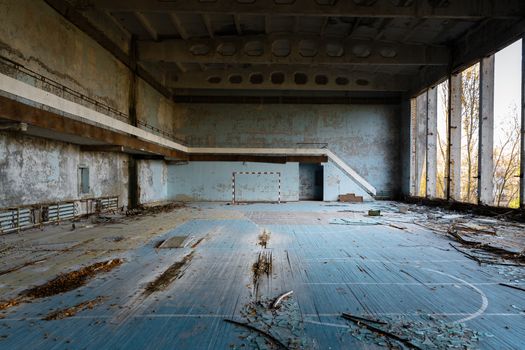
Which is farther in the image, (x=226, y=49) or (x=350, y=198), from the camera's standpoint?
(x=350, y=198)

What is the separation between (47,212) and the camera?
902 cm

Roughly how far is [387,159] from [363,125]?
2.64 m

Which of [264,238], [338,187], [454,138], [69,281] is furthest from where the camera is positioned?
[338,187]

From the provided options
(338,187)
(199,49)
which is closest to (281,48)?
(199,49)

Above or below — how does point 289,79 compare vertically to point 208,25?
below

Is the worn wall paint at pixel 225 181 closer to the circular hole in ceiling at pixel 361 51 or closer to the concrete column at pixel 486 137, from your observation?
the circular hole in ceiling at pixel 361 51

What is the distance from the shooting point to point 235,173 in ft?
62.5

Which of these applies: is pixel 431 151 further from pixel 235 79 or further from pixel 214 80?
pixel 214 80

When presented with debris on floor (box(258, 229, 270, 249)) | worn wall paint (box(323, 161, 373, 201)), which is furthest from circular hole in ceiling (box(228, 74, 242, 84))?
debris on floor (box(258, 229, 270, 249))

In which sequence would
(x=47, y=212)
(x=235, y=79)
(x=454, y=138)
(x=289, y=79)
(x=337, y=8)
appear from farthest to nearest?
1. (x=235, y=79)
2. (x=289, y=79)
3. (x=454, y=138)
4. (x=337, y=8)
5. (x=47, y=212)

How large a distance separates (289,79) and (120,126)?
10884mm

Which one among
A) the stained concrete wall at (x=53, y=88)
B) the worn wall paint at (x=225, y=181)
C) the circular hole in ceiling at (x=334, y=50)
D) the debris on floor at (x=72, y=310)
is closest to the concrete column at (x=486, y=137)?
the circular hole in ceiling at (x=334, y=50)

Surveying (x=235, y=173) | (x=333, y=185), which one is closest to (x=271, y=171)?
(x=235, y=173)

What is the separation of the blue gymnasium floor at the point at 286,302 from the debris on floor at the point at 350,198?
12.4 meters
